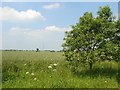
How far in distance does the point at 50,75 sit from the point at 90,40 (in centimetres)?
292

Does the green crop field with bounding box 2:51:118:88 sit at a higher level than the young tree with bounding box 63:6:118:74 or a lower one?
lower

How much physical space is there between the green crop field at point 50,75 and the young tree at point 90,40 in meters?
0.96

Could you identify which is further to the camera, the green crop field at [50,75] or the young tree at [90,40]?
the young tree at [90,40]

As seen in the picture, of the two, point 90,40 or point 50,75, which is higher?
point 90,40

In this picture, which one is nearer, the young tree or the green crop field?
the green crop field

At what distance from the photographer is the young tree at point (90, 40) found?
1472 cm

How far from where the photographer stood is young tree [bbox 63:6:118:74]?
14.7 m

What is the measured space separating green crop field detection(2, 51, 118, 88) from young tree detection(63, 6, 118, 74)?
0.96 metres

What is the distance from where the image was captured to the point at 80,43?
1485 cm

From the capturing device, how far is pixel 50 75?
599 inches

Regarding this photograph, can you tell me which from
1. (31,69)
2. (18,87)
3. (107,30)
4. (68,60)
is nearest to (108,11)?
(107,30)

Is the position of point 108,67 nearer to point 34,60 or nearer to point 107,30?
point 107,30

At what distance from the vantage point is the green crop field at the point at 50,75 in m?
12.8

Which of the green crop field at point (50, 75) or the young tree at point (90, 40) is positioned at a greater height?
the young tree at point (90, 40)
